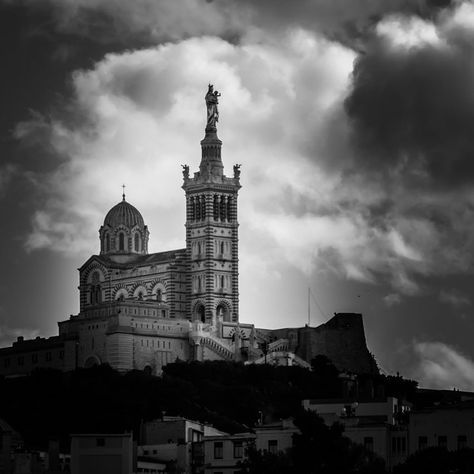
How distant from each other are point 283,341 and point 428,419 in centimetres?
9062

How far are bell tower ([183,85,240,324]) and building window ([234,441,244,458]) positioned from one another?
3282 inches

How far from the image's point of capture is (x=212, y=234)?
190m

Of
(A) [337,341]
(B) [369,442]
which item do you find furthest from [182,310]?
(B) [369,442]

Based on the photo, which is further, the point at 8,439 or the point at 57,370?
the point at 57,370

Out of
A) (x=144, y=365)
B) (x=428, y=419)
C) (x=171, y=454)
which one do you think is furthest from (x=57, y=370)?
(x=428, y=419)

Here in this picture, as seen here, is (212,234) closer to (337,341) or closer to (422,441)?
(337,341)

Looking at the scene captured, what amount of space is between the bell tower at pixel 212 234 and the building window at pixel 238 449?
274ft

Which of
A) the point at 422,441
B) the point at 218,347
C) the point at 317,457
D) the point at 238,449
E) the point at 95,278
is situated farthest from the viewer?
the point at 95,278

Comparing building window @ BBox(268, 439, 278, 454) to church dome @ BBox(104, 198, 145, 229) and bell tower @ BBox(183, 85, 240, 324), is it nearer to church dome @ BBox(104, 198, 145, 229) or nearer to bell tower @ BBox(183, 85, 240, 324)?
bell tower @ BBox(183, 85, 240, 324)

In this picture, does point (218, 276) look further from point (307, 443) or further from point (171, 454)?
point (307, 443)

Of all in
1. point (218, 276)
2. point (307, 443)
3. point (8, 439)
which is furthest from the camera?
point (218, 276)

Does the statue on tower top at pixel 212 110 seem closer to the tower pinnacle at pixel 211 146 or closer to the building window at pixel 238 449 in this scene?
the tower pinnacle at pixel 211 146

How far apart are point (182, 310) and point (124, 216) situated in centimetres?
1066

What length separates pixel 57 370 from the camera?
177375mm
